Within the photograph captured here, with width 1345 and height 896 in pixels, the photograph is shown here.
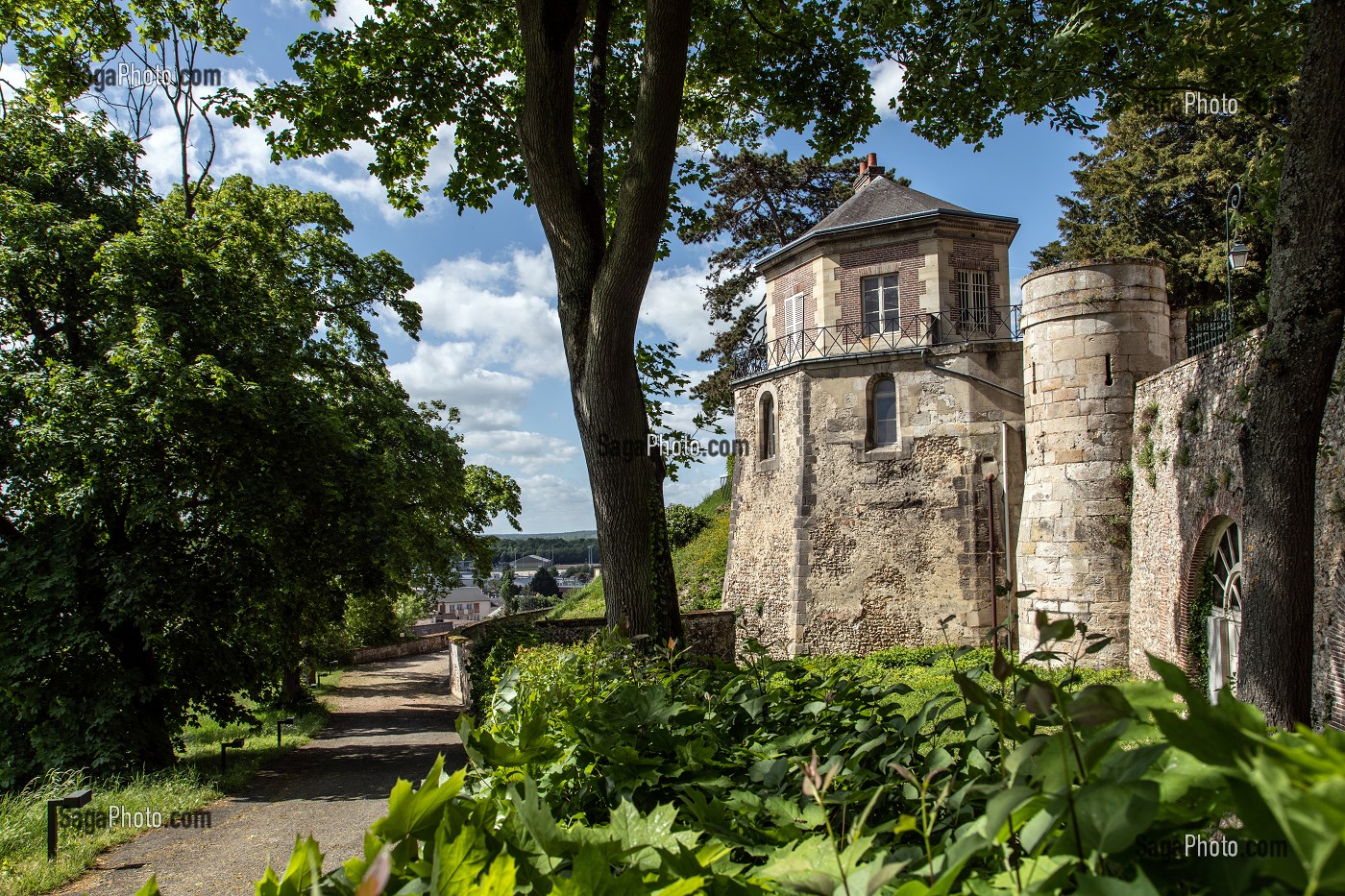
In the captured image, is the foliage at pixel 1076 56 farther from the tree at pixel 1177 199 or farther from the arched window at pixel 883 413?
the tree at pixel 1177 199

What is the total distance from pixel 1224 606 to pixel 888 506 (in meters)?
10.4

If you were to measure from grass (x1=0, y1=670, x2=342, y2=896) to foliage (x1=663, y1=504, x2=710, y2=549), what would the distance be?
56.2 ft

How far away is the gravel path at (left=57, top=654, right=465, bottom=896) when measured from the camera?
796 cm

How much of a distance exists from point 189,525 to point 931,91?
11736 mm

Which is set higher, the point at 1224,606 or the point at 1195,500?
the point at 1195,500

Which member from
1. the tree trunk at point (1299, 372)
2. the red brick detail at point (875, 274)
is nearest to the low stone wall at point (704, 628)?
the red brick detail at point (875, 274)

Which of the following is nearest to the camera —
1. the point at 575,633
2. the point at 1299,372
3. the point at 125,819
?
the point at 1299,372

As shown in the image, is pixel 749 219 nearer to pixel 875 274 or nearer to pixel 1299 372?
pixel 875 274

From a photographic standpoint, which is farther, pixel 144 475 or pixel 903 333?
pixel 903 333

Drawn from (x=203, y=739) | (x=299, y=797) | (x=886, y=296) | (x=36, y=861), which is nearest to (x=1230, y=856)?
(x=36, y=861)

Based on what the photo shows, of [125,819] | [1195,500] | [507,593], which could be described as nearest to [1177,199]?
[1195,500]

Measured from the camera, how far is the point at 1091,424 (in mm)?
14719

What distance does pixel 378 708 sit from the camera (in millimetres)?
21766

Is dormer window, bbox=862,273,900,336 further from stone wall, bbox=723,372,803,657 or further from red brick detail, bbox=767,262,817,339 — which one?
stone wall, bbox=723,372,803,657
